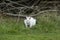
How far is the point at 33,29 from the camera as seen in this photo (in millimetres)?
8680

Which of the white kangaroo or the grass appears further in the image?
the white kangaroo

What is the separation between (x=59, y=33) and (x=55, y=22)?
135 cm

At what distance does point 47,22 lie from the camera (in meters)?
9.26

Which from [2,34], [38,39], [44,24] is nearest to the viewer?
[38,39]

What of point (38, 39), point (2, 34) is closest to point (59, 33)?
point (38, 39)

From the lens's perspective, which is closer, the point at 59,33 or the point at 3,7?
the point at 59,33

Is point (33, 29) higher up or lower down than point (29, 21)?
lower down

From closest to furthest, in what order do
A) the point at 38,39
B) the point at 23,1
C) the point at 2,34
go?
the point at 38,39
the point at 2,34
the point at 23,1

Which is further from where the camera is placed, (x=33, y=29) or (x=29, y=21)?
(x=29, y=21)

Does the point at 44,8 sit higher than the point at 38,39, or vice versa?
the point at 44,8

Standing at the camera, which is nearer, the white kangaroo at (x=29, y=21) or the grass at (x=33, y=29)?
the grass at (x=33, y=29)

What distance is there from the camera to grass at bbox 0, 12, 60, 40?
756 centimetres

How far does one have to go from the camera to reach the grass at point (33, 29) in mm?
7561

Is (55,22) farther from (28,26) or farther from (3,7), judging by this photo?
(3,7)
